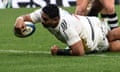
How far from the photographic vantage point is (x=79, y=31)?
Result: 8.41 m

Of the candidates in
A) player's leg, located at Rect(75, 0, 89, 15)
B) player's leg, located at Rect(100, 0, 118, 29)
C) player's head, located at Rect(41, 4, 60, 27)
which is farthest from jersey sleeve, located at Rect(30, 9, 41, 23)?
player's leg, located at Rect(75, 0, 89, 15)

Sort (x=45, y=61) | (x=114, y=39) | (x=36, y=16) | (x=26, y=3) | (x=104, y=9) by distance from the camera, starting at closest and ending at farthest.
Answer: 1. (x=45, y=61)
2. (x=36, y=16)
3. (x=114, y=39)
4. (x=104, y=9)
5. (x=26, y=3)

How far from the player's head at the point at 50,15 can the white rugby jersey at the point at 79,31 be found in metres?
0.10

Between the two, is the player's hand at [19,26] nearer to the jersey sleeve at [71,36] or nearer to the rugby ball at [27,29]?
the rugby ball at [27,29]

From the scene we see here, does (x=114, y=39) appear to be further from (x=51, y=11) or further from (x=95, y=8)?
(x=51, y=11)

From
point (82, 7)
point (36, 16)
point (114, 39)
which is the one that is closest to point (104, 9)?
point (82, 7)

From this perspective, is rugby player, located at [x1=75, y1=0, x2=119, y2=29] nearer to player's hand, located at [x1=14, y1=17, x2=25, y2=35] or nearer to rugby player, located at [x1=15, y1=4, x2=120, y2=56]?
rugby player, located at [x1=15, y1=4, x2=120, y2=56]

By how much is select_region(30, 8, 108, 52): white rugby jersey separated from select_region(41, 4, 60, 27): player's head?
99 mm

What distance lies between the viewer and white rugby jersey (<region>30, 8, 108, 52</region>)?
26.7 feet

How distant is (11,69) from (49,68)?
0.48 metres

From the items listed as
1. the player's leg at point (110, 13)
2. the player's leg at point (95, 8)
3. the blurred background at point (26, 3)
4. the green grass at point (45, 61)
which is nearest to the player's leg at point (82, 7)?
the player's leg at point (95, 8)

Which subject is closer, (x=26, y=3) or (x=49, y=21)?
(x=49, y=21)

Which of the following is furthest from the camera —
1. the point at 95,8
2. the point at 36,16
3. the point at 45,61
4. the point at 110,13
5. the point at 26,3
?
the point at 26,3

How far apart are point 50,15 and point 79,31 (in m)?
0.61
